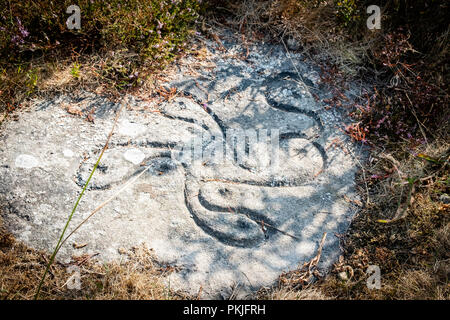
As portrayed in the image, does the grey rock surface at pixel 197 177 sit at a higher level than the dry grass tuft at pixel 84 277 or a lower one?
higher

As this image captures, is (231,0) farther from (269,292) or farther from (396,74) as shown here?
(269,292)

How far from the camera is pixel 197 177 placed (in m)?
2.87

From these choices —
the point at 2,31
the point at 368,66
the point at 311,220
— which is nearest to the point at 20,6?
the point at 2,31

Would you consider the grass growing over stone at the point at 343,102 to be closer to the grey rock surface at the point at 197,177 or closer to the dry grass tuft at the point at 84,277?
the dry grass tuft at the point at 84,277

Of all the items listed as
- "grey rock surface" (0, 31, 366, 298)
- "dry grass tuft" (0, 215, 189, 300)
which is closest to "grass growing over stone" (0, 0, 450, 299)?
"dry grass tuft" (0, 215, 189, 300)

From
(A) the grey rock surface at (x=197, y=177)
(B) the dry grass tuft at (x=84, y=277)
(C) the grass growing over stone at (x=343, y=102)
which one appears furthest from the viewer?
(A) the grey rock surface at (x=197, y=177)

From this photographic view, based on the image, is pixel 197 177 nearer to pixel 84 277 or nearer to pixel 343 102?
pixel 84 277

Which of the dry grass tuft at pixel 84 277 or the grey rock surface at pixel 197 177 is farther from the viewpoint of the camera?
the grey rock surface at pixel 197 177

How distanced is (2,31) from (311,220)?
3.27 meters

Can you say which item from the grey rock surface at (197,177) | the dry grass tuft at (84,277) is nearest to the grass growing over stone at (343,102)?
the dry grass tuft at (84,277)

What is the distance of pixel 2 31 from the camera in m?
3.17

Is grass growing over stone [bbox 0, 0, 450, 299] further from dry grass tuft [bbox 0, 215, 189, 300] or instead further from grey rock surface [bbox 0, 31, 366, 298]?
grey rock surface [bbox 0, 31, 366, 298]

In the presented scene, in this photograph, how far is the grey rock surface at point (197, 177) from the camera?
2.48 metres

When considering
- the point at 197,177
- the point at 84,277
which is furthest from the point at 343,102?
the point at 84,277
